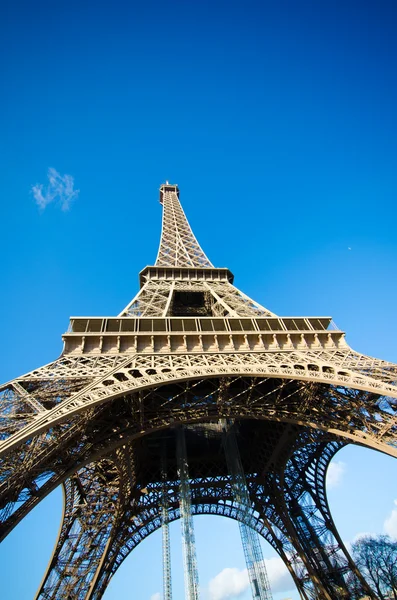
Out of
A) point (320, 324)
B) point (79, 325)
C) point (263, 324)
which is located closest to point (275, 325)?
point (263, 324)

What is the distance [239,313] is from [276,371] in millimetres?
6448

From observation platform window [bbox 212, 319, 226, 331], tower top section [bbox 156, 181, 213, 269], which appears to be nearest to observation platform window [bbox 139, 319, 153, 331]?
observation platform window [bbox 212, 319, 226, 331]

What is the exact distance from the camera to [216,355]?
15.5 meters

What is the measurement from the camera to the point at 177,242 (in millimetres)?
35219

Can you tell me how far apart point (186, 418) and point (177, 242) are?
75.4ft

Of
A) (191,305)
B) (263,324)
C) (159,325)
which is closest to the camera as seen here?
(159,325)

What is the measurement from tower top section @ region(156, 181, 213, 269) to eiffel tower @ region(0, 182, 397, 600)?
2148 millimetres

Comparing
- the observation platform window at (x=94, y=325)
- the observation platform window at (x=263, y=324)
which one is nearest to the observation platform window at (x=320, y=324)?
the observation platform window at (x=263, y=324)

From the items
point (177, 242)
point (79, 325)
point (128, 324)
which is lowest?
point (79, 325)

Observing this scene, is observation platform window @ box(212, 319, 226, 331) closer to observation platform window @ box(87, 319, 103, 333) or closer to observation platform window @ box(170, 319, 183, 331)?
observation platform window @ box(170, 319, 183, 331)

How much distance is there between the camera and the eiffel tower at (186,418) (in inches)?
445

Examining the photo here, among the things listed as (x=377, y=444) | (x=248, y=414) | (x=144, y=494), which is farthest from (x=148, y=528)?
(x=377, y=444)

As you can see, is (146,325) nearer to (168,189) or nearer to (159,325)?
(159,325)

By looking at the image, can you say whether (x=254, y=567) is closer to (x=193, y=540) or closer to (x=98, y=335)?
(x=193, y=540)
